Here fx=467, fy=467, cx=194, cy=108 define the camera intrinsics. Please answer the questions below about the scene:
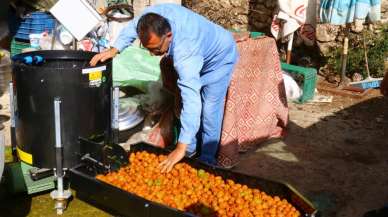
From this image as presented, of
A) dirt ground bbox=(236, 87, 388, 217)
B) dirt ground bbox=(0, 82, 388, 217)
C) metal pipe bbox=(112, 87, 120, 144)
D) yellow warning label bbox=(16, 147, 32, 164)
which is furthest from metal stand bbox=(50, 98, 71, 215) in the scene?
dirt ground bbox=(236, 87, 388, 217)

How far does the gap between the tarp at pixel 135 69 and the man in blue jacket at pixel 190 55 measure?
1.54 meters

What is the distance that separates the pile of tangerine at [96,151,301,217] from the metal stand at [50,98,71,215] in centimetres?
29

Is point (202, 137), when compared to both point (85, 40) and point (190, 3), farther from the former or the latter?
point (190, 3)

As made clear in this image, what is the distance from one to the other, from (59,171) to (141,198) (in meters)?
0.71

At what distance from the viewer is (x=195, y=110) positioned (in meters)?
3.27

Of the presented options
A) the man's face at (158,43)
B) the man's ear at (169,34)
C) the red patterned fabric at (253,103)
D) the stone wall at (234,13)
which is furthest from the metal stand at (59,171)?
the stone wall at (234,13)

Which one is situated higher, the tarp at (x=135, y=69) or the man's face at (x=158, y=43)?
the man's face at (x=158, y=43)

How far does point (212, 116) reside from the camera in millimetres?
4227

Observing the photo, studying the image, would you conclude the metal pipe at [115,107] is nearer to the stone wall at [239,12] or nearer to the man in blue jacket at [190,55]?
the man in blue jacket at [190,55]

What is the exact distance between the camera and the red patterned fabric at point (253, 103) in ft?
14.8

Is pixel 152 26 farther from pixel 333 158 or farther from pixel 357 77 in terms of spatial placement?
pixel 357 77

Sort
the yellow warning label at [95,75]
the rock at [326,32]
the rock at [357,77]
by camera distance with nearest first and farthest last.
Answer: the yellow warning label at [95,75] → the rock at [357,77] → the rock at [326,32]

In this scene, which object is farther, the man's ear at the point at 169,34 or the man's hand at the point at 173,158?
the man's hand at the point at 173,158

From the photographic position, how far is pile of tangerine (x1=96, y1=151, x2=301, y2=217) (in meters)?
3.15
